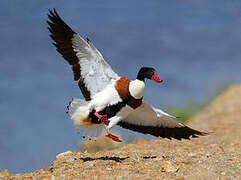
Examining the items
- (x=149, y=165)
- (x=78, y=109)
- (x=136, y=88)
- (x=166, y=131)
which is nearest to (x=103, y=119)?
(x=78, y=109)

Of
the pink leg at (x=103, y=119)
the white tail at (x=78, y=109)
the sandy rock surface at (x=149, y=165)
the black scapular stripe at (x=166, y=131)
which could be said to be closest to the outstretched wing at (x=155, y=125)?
the black scapular stripe at (x=166, y=131)

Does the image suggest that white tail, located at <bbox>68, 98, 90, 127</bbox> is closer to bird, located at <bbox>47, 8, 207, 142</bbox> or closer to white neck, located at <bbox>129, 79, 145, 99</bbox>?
bird, located at <bbox>47, 8, 207, 142</bbox>

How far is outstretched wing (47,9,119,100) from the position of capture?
6.86m

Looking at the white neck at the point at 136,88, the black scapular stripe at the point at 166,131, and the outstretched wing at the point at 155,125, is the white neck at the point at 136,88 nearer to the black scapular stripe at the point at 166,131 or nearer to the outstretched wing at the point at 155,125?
the outstretched wing at the point at 155,125

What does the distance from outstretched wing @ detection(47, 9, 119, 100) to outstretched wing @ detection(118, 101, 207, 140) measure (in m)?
1.00

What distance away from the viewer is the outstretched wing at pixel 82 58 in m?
6.86

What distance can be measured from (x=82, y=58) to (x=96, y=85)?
517 millimetres

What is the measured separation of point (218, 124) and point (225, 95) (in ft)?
15.3

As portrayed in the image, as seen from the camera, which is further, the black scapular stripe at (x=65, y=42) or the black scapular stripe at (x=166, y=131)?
the black scapular stripe at (x=166, y=131)

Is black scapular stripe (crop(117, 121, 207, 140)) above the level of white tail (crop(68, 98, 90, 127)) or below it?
above

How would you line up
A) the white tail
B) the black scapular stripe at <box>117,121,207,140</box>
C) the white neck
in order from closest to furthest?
the white neck < the white tail < the black scapular stripe at <box>117,121,207,140</box>

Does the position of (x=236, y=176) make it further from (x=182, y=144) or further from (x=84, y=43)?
(x=182, y=144)

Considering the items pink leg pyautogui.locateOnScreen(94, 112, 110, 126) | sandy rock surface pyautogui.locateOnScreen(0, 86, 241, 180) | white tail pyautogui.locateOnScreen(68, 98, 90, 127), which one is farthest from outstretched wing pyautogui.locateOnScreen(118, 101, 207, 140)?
white tail pyautogui.locateOnScreen(68, 98, 90, 127)

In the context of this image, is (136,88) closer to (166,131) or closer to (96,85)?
(96,85)
